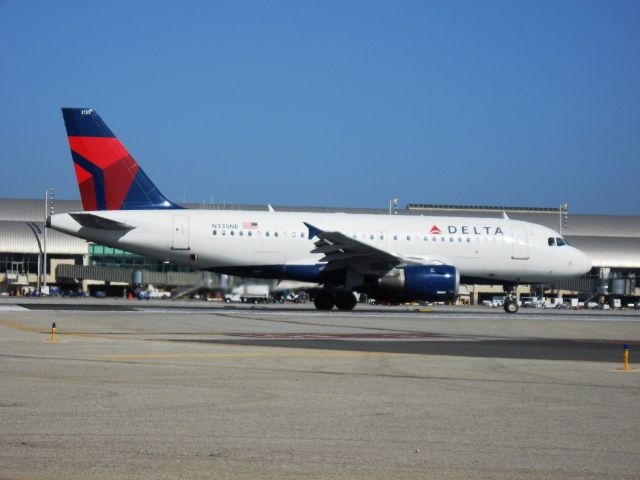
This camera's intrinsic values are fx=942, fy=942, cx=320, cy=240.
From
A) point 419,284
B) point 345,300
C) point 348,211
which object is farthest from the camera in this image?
point 348,211

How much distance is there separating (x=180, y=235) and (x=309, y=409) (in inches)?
1083

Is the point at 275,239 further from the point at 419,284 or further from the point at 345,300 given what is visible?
the point at 419,284

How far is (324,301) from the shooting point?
3984 centimetres

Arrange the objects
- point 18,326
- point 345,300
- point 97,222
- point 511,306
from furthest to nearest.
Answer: point 511,306 → point 345,300 → point 97,222 → point 18,326

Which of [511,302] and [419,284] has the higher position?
[419,284]

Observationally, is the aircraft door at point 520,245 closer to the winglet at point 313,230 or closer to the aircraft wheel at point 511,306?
the aircraft wheel at point 511,306

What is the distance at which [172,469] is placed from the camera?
7.43m

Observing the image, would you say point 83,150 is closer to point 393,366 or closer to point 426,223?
point 426,223

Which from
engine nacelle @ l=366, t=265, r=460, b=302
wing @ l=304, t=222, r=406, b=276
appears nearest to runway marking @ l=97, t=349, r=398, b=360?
wing @ l=304, t=222, r=406, b=276

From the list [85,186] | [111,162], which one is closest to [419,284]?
[111,162]

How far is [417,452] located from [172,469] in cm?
223

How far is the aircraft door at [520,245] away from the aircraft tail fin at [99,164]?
16060mm

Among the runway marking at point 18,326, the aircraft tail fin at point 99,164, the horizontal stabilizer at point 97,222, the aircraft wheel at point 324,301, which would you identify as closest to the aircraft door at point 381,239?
the aircraft wheel at point 324,301

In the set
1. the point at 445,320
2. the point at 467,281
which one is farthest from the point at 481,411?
the point at 467,281
